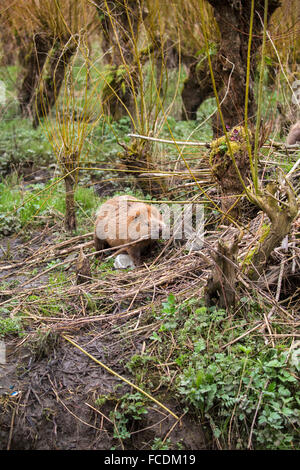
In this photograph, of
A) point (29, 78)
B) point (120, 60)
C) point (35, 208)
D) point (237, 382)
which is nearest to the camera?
point (237, 382)

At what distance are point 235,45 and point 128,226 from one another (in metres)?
2.26

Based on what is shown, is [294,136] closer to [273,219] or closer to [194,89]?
[273,219]

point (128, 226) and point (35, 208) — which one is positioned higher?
point (128, 226)

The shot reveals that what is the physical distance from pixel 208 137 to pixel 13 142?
374 centimetres

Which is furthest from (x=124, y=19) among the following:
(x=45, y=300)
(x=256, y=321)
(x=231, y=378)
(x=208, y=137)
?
(x=231, y=378)

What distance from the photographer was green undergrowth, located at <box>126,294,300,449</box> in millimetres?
2775

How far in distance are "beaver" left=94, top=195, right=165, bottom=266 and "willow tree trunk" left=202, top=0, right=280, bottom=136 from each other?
120cm

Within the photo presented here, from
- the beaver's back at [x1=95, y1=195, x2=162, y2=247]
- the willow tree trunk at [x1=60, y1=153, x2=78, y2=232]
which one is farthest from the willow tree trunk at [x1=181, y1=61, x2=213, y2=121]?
the beaver's back at [x1=95, y1=195, x2=162, y2=247]

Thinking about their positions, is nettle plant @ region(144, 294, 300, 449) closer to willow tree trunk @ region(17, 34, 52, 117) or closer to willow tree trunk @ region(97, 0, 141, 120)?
willow tree trunk @ region(97, 0, 141, 120)

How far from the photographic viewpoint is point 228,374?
298 cm

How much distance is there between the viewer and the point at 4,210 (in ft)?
20.1

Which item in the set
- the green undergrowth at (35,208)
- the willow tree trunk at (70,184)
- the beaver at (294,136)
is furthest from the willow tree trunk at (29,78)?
the beaver at (294,136)

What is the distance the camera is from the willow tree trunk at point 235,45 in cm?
475

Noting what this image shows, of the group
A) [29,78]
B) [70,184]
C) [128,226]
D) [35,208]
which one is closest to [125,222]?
[128,226]
